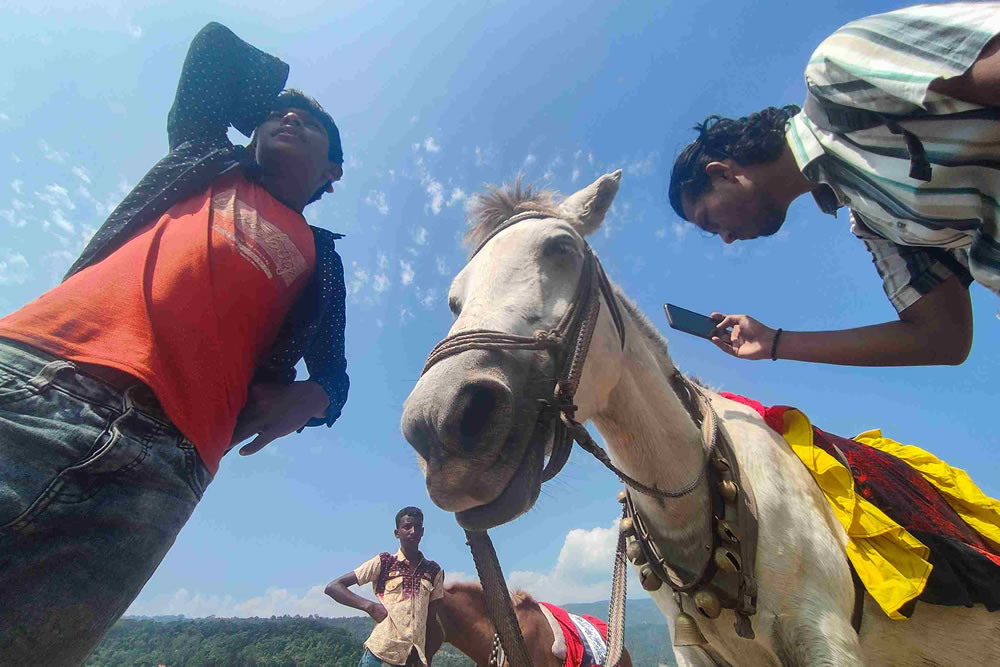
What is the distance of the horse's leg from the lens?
5.65 ft

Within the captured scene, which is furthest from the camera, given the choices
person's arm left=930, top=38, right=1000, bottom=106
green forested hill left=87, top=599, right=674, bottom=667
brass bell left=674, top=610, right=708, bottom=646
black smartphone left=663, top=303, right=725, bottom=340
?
green forested hill left=87, top=599, right=674, bottom=667

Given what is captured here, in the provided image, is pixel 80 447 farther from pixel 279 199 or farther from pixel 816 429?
pixel 816 429

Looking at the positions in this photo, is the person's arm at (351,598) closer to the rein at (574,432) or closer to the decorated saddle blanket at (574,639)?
the decorated saddle blanket at (574,639)

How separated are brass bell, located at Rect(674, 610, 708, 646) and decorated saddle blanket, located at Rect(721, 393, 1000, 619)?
0.71 m

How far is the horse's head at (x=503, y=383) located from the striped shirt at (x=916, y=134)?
99 centimetres

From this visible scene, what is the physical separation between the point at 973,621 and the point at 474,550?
2.27m

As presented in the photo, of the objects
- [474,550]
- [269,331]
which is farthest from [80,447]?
[474,550]

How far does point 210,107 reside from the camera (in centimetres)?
227

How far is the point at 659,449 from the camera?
208 cm

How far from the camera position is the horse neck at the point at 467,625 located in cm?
626

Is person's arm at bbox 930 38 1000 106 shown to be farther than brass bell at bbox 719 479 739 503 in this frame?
No

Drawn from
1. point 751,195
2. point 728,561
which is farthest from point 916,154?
point 728,561

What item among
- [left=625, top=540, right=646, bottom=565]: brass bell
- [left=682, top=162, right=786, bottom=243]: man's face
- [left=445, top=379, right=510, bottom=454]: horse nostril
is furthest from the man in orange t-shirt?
A: [left=682, top=162, right=786, bottom=243]: man's face

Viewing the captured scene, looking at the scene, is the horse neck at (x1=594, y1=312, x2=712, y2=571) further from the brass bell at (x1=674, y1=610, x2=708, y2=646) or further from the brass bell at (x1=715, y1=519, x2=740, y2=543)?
the brass bell at (x1=674, y1=610, x2=708, y2=646)
